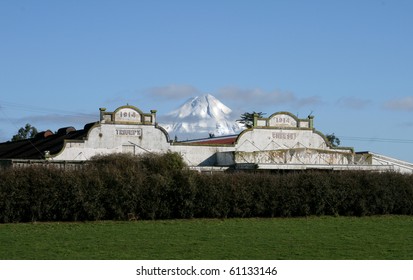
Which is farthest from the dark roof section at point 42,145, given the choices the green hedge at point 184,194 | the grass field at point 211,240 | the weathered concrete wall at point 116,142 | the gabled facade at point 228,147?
the grass field at point 211,240

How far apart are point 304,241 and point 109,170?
12.7 meters

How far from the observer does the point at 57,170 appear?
32.6 m

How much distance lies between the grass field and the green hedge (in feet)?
3.53

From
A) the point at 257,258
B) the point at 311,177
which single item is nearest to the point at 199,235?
the point at 257,258

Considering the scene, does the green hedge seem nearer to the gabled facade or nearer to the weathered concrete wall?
the weathered concrete wall

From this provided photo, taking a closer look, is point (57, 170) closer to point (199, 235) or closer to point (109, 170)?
point (109, 170)

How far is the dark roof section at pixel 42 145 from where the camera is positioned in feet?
173

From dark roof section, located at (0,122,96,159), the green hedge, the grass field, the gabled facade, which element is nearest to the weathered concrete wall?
the gabled facade

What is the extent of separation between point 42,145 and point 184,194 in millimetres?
26538

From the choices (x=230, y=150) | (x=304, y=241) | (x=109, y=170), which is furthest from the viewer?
(x=230, y=150)

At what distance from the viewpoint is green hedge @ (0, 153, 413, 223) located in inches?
1241

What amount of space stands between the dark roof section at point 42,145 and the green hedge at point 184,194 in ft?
43.8

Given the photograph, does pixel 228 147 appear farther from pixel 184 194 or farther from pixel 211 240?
pixel 211 240

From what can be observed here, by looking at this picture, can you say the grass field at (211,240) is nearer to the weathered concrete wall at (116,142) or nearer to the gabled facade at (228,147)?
the gabled facade at (228,147)
